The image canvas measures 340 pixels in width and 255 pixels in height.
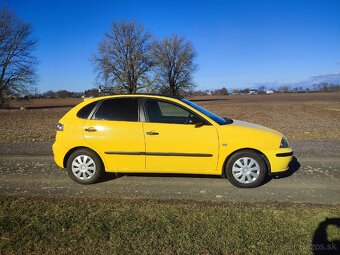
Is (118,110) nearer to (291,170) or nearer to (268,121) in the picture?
(291,170)

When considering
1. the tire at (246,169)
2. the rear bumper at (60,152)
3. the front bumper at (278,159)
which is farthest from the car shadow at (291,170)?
the rear bumper at (60,152)

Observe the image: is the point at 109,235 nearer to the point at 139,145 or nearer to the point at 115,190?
the point at 115,190

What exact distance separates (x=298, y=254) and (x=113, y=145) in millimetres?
3491

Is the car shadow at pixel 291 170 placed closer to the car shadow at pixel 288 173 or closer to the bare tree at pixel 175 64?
the car shadow at pixel 288 173

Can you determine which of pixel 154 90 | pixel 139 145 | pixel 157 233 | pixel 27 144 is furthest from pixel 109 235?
pixel 154 90

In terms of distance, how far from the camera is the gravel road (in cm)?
497

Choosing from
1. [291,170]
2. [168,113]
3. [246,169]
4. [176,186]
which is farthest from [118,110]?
[291,170]

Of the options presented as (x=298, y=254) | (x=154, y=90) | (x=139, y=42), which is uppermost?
(x=139, y=42)

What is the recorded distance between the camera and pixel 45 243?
339cm

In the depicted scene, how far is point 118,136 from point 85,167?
883 mm

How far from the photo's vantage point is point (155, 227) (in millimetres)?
3766

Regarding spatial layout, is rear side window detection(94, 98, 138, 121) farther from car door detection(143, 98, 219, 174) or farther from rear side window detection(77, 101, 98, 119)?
car door detection(143, 98, 219, 174)

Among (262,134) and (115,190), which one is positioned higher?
(262,134)

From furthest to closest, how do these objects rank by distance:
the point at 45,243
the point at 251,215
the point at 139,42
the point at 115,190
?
the point at 139,42, the point at 115,190, the point at 251,215, the point at 45,243
